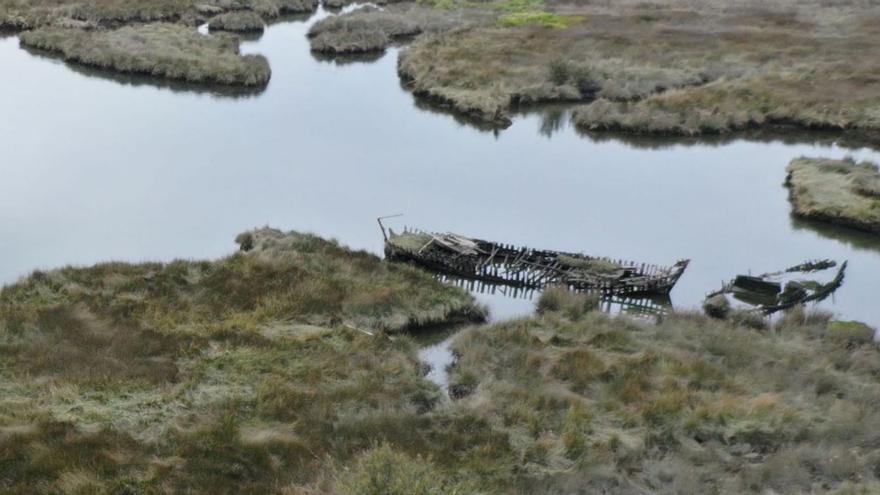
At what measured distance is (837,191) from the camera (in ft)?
101

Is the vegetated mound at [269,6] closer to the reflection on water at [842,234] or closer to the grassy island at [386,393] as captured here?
the grassy island at [386,393]

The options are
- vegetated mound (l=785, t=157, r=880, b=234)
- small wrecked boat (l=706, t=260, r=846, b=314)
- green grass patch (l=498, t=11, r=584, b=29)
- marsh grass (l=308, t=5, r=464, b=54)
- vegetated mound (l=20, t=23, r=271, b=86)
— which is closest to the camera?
small wrecked boat (l=706, t=260, r=846, b=314)

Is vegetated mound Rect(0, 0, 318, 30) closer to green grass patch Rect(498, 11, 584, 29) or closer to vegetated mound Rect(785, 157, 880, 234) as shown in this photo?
green grass patch Rect(498, 11, 584, 29)

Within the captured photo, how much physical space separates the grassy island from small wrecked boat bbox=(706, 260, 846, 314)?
198cm

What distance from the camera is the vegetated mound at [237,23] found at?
59469 mm

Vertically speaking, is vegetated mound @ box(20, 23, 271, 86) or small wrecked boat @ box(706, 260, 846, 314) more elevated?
vegetated mound @ box(20, 23, 271, 86)

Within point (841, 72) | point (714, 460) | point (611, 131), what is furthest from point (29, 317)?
point (841, 72)

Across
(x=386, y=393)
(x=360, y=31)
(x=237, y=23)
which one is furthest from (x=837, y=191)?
(x=237, y=23)

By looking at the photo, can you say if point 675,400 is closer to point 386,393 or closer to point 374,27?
point 386,393

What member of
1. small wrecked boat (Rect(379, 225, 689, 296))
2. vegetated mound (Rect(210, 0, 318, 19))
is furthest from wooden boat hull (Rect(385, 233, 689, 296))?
vegetated mound (Rect(210, 0, 318, 19))

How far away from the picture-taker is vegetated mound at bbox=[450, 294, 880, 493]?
14.7m

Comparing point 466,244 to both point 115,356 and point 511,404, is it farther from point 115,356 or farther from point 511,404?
point 115,356

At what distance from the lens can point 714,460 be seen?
597 inches

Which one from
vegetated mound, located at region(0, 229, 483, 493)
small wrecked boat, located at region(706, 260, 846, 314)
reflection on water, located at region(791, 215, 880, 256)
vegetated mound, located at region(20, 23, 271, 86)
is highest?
vegetated mound, located at region(20, 23, 271, 86)
